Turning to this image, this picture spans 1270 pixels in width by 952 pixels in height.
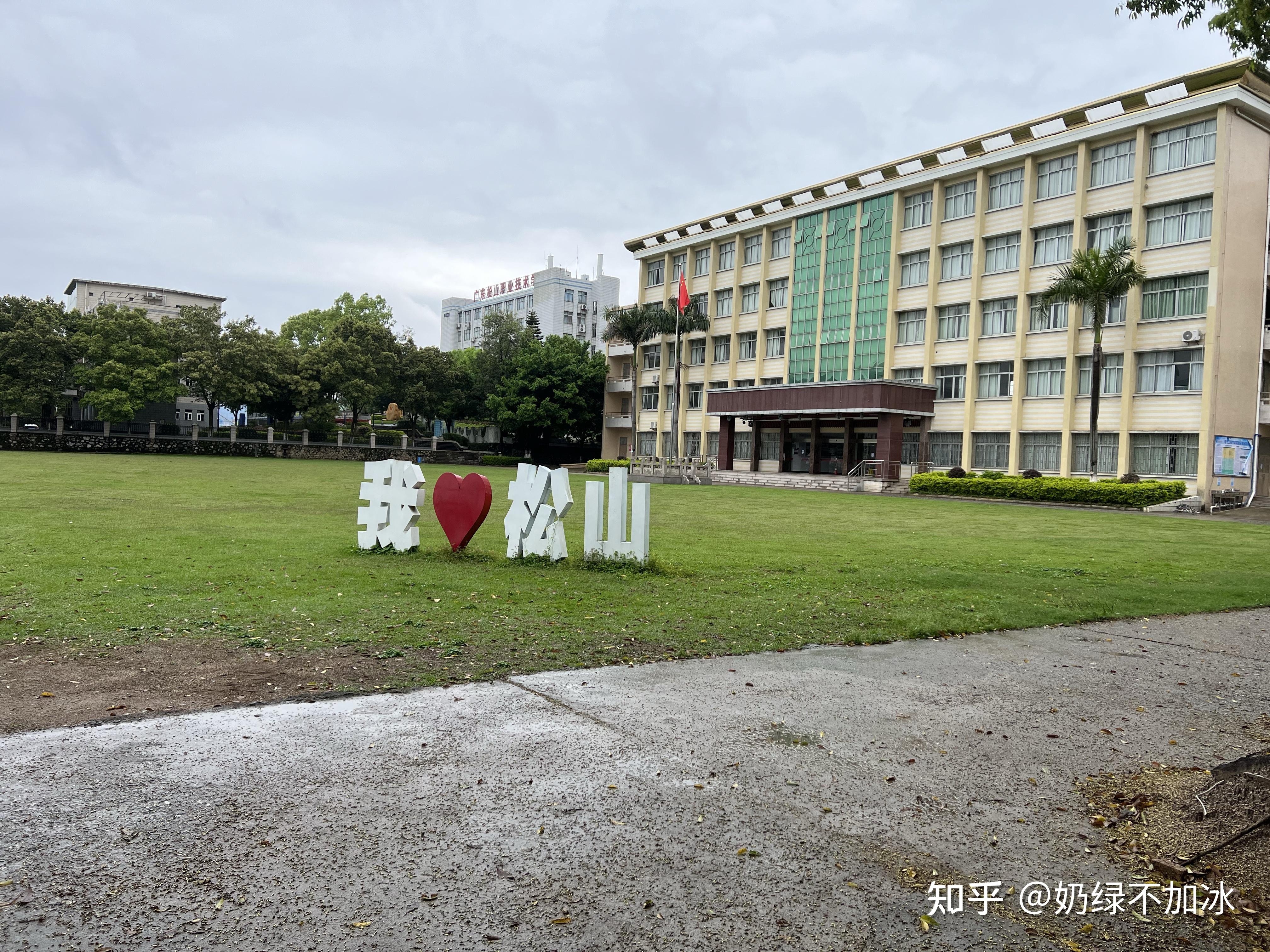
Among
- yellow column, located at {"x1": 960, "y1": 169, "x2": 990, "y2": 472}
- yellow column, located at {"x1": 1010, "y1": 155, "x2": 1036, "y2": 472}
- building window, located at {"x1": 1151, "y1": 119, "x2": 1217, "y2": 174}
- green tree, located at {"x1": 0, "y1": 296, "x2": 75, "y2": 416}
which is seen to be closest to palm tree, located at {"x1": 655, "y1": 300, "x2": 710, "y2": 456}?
yellow column, located at {"x1": 960, "y1": 169, "x2": 990, "y2": 472}

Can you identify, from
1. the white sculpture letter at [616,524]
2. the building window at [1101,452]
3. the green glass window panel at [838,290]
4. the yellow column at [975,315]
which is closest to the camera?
the white sculpture letter at [616,524]

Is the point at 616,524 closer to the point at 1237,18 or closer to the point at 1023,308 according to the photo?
the point at 1237,18

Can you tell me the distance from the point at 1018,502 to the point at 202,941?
1415 inches

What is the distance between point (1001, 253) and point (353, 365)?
40904 millimetres

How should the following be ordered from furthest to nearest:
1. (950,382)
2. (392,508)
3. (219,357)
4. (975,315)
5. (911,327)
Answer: (219,357)
(911,327)
(950,382)
(975,315)
(392,508)

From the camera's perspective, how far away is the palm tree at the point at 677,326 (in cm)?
5656

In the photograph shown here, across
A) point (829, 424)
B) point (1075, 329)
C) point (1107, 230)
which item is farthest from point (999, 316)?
point (829, 424)

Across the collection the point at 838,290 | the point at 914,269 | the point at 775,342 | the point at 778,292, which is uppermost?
the point at 914,269

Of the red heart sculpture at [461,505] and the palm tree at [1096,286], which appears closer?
the red heart sculpture at [461,505]

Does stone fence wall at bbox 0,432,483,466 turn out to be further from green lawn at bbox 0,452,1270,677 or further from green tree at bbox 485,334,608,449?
green lawn at bbox 0,452,1270,677

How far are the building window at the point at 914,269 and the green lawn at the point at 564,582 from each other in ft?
95.3

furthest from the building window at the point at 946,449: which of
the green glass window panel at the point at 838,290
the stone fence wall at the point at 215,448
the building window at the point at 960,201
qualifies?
the stone fence wall at the point at 215,448

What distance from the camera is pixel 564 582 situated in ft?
32.7

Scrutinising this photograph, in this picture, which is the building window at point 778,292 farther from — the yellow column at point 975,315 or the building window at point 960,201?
the yellow column at point 975,315
